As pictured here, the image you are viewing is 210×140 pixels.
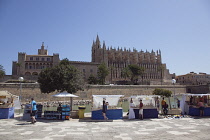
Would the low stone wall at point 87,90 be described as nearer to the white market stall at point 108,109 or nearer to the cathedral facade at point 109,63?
the cathedral facade at point 109,63

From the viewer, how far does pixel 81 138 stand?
767cm

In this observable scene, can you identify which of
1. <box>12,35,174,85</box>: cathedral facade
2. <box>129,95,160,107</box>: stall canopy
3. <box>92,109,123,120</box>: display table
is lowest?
<box>92,109,123,120</box>: display table

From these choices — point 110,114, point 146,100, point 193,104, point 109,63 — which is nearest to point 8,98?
point 110,114

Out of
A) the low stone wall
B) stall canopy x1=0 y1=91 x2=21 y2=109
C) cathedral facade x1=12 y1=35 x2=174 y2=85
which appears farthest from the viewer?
cathedral facade x1=12 y1=35 x2=174 y2=85

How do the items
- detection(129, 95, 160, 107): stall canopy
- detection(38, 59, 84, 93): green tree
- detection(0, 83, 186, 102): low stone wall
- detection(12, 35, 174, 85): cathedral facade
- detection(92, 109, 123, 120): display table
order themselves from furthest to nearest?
detection(12, 35, 174, 85): cathedral facade → detection(0, 83, 186, 102): low stone wall → detection(38, 59, 84, 93): green tree → detection(129, 95, 160, 107): stall canopy → detection(92, 109, 123, 120): display table

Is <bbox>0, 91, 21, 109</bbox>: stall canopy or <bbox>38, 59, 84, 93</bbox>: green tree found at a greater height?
<bbox>38, 59, 84, 93</bbox>: green tree

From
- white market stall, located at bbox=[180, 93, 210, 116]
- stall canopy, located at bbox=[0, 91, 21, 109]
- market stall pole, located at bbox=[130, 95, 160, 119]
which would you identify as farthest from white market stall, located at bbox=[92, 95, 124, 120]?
stall canopy, located at bbox=[0, 91, 21, 109]

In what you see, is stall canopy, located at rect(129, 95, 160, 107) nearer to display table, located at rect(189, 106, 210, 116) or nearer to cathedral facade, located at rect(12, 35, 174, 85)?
display table, located at rect(189, 106, 210, 116)

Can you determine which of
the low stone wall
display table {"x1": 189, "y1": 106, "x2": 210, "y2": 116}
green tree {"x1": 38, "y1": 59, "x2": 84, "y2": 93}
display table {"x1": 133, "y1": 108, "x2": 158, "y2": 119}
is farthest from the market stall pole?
the low stone wall

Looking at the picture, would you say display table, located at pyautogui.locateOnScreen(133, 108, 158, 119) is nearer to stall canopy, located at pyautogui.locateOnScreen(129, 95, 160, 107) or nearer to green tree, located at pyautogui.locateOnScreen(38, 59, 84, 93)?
stall canopy, located at pyautogui.locateOnScreen(129, 95, 160, 107)

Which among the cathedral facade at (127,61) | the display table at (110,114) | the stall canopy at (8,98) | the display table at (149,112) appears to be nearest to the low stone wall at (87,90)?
the display table at (149,112)

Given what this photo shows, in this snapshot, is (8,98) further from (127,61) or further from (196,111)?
(127,61)

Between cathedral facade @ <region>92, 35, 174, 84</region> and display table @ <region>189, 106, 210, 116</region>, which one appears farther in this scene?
cathedral facade @ <region>92, 35, 174, 84</region>

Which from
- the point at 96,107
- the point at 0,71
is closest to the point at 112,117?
the point at 96,107
